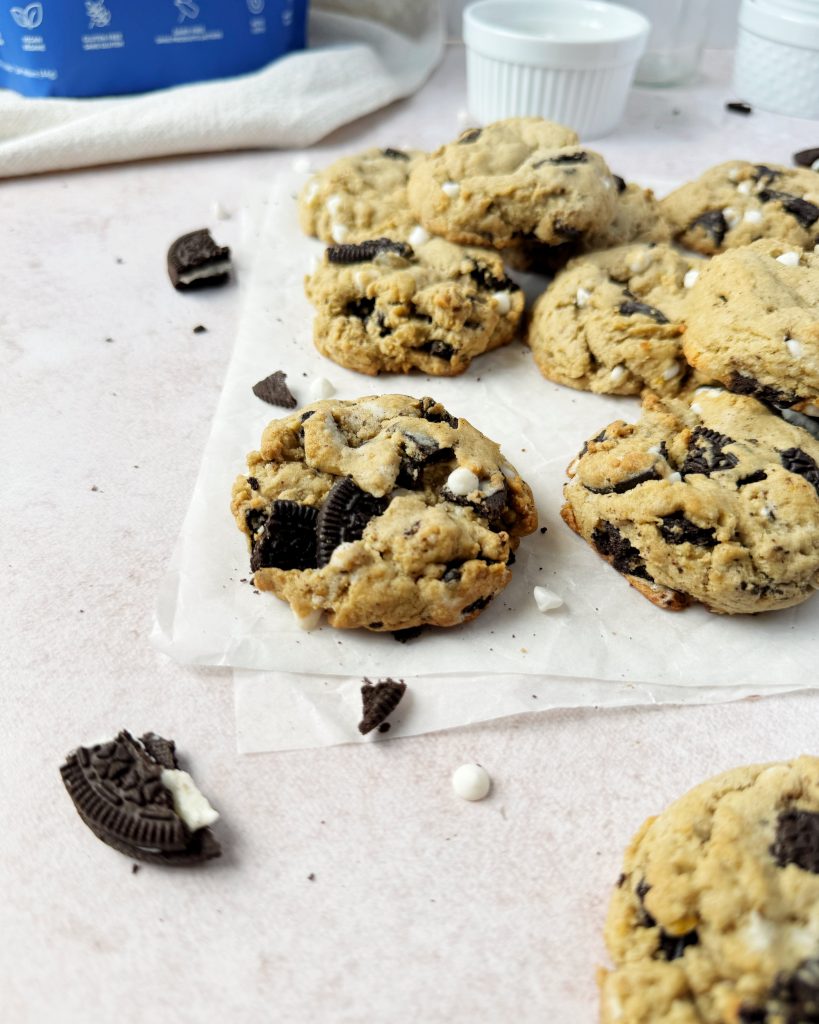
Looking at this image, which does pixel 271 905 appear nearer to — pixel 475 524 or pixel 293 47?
pixel 475 524

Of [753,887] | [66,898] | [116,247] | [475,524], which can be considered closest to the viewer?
[753,887]

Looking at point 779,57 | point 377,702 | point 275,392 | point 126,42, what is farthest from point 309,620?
point 779,57

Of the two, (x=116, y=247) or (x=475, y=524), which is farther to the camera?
(x=116, y=247)

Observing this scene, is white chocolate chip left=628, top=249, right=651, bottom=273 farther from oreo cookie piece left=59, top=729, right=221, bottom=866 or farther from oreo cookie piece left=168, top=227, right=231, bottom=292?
oreo cookie piece left=59, top=729, right=221, bottom=866

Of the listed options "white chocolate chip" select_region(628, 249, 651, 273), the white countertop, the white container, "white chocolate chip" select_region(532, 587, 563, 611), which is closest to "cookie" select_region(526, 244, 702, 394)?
"white chocolate chip" select_region(628, 249, 651, 273)

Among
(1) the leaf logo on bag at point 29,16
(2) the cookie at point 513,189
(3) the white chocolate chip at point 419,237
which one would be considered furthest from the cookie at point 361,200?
(1) the leaf logo on bag at point 29,16

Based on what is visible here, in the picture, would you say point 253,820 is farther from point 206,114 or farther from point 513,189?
point 206,114

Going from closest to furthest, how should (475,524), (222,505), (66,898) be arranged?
1. (66,898)
2. (475,524)
3. (222,505)

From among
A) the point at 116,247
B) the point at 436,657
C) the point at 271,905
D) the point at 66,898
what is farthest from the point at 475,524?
the point at 116,247
